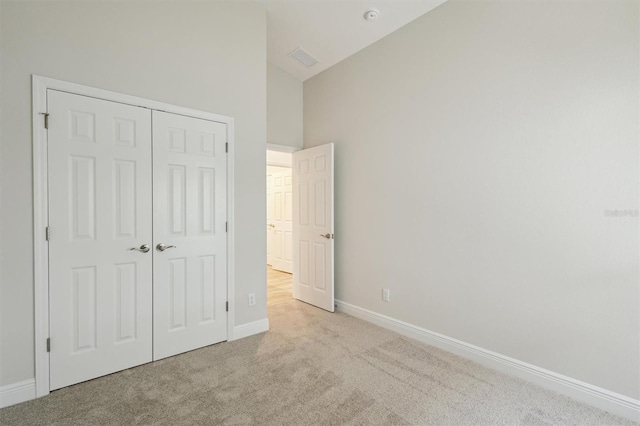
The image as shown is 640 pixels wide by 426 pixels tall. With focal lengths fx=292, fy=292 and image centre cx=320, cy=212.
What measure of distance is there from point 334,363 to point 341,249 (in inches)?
62.4

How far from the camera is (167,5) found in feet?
8.18

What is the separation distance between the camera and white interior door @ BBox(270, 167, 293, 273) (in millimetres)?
6047

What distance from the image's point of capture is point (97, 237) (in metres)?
2.21

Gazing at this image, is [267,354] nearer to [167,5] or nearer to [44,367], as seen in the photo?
[44,367]

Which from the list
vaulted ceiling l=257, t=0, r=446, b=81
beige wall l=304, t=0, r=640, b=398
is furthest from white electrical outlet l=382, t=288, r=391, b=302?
vaulted ceiling l=257, t=0, r=446, b=81

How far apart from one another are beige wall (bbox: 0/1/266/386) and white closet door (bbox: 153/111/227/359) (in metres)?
0.19

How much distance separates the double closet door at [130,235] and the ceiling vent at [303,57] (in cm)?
158

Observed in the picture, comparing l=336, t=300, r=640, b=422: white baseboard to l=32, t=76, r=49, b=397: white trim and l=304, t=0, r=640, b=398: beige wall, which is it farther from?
l=32, t=76, r=49, b=397: white trim

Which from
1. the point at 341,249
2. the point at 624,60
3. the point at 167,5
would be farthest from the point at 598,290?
the point at 167,5

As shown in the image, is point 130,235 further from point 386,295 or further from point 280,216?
point 280,216

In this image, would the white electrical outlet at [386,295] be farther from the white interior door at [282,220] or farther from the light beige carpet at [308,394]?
the white interior door at [282,220]

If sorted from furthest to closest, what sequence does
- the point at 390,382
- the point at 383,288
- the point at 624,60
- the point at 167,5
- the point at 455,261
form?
1. the point at 383,288
2. the point at 455,261
3. the point at 167,5
4. the point at 390,382
5. the point at 624,60

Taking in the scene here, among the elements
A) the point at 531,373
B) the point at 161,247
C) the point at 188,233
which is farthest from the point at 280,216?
the point at 531,373

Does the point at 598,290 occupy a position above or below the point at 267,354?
above
